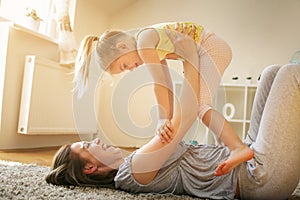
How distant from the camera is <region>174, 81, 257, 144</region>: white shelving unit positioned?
3100 millimetres

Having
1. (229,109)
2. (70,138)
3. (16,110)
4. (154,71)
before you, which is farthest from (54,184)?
(229,109)

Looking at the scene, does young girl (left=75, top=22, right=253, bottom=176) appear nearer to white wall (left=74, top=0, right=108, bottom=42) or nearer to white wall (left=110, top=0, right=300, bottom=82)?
white wall (left=74, top=0, right=108, bottom=42)

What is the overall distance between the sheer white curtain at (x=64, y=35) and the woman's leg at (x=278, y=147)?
190cm

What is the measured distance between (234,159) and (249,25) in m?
2.63

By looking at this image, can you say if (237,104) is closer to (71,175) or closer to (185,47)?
(185,47)

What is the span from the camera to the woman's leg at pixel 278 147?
3.34 ft

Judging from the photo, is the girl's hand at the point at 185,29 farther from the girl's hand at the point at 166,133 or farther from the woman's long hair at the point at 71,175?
the woman's long hair at the point at 71,175

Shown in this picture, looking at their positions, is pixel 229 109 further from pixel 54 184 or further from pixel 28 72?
pixel 54 184

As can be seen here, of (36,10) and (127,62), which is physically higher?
(36,10)

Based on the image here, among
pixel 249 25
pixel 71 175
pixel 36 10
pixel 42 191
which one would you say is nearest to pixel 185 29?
pixel 71 175

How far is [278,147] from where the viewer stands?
1.02 m

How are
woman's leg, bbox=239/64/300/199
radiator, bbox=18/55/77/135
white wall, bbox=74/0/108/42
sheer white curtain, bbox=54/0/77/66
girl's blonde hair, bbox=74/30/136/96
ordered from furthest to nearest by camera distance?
white wall, bbox=74/0/108/42, sheer white curtain, bbox=54/0/77/66, radiator, bbox=18/55/77/135, girl's blonde hair, bbox=74/30/136/96, woman's leg, bbox=239/64/300/199

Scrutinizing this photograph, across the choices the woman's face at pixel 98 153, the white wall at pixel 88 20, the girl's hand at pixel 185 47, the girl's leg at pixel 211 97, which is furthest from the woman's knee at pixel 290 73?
the white wall at pixel 88 20

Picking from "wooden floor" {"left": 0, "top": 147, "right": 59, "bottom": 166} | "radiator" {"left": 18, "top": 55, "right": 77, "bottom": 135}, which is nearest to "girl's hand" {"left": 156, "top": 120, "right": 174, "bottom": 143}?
"wooden floor" {"left": 0, "top": 147, "right": 59, "bottom": 166}
